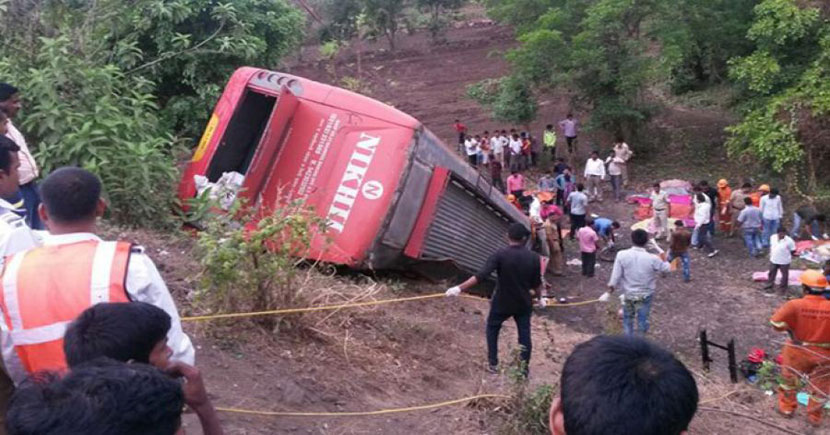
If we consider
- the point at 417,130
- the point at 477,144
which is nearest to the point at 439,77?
the point at 477,144

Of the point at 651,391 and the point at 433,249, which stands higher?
the point at 651,391

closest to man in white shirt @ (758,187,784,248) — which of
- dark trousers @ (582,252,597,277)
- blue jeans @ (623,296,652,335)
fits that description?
dark trousers @ (582,252,597,277)

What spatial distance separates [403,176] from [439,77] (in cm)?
1978

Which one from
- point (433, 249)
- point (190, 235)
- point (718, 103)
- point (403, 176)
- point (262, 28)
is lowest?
point (190, 235)

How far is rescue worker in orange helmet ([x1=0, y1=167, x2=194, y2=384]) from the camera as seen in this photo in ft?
8.43

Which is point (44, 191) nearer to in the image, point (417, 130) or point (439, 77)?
point (417, 130)

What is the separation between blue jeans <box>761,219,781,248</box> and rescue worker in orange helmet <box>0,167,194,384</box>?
470 inches

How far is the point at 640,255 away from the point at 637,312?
632 millimetres

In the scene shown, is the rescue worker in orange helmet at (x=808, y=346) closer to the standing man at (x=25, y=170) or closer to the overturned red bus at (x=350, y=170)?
the overturned red bus at (x=350, y=170)

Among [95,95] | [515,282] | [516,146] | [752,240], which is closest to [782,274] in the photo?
[752,240]

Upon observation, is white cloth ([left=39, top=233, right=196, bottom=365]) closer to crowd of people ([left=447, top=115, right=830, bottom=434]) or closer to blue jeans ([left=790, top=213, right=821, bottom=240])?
crowd of people ([left=447, top=115, right=830, bottom=434])

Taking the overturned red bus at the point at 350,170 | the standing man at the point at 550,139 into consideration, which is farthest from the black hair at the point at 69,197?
the standing man at the point at 550,139

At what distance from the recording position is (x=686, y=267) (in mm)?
11805

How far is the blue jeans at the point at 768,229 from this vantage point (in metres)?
12.9
